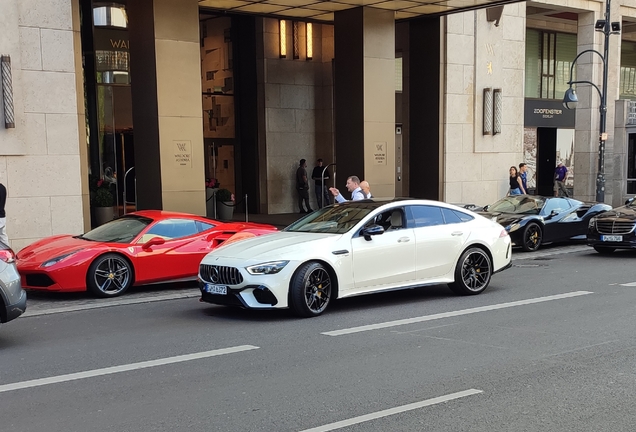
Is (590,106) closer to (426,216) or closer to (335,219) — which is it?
(426,216)

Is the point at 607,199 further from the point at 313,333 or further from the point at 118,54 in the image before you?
the point at 313,333

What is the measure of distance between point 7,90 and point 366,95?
9.62 m

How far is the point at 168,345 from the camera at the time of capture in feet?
26.3

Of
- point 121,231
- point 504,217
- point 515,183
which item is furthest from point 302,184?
point 121,231

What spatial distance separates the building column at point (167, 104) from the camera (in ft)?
54.5

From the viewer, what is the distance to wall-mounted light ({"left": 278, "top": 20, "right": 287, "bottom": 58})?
2567 cm

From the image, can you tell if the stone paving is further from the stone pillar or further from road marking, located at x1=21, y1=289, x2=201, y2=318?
the stone pillar

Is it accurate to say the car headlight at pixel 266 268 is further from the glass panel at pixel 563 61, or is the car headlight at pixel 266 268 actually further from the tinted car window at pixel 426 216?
the glass panel at pixel 563 61

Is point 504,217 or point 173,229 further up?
point 173,229

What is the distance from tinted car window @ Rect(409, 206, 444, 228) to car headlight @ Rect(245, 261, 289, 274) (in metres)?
2.51

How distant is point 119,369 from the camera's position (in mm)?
6980

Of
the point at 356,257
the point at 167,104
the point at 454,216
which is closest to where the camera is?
the point at 356,257

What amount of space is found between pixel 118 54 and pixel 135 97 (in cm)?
594

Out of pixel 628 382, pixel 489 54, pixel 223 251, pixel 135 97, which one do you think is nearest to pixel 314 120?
pixel 489 54
